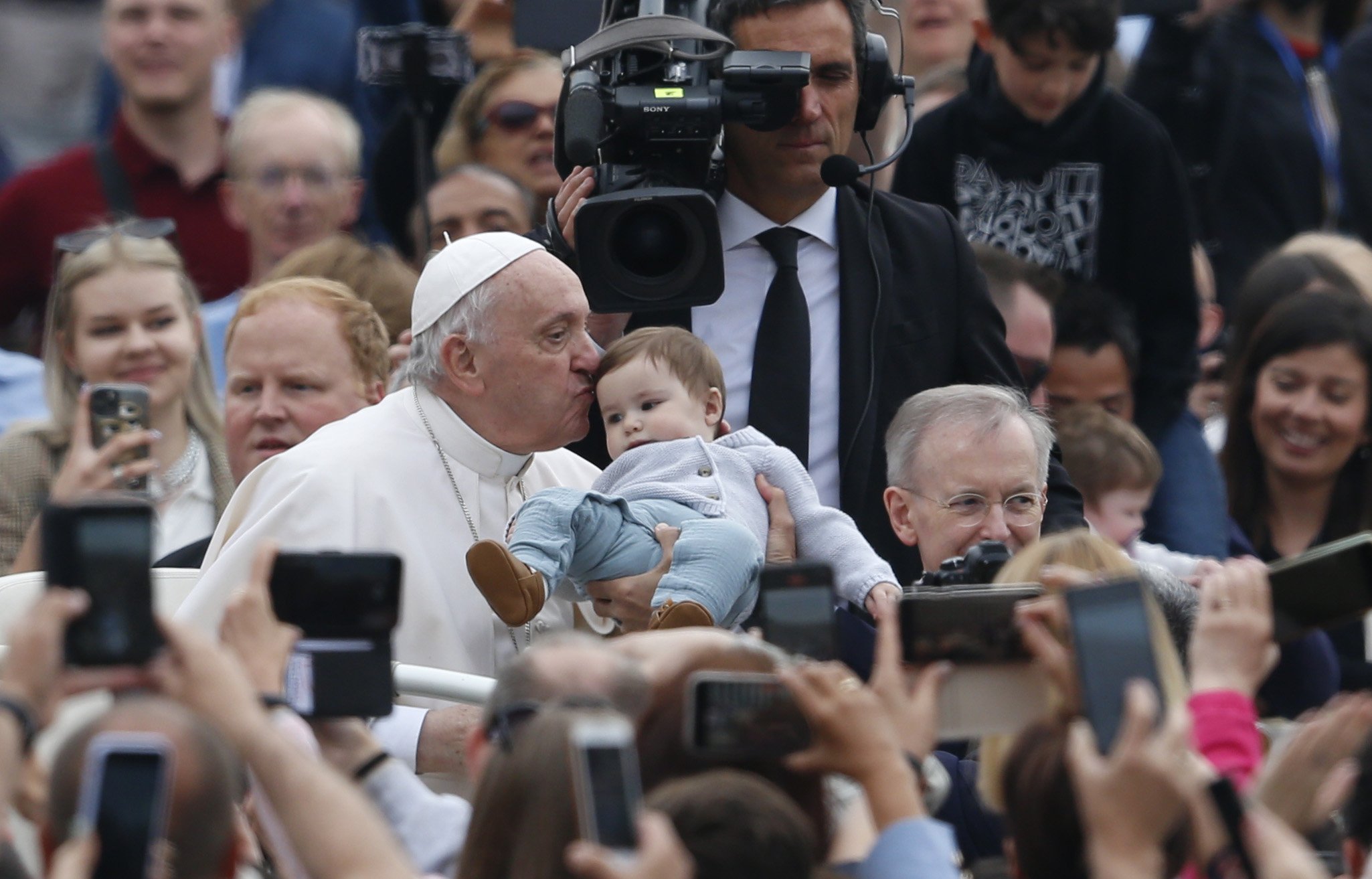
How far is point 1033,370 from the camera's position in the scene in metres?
6.04

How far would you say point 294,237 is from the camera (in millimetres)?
6602

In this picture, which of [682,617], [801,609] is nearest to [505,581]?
[682,617]

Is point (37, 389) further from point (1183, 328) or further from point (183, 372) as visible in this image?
point (1183, 328)

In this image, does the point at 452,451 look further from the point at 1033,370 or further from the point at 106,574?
the point at 106,574

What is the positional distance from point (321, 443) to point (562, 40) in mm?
1100

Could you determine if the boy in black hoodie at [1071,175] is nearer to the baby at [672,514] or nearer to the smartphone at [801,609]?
the baby at [672,514]

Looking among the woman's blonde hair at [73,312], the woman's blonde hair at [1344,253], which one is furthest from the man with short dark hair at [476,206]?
the woman's blonde hair at [1344,253]

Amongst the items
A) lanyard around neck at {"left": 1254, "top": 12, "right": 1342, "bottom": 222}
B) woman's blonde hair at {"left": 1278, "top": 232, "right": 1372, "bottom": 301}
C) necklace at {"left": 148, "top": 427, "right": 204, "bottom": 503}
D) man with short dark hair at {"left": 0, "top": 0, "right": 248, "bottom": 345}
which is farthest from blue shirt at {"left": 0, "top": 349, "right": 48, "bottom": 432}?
lanyard around neck at {"left": 1254, "top": 12, "right": 1342, "bottom": 222}

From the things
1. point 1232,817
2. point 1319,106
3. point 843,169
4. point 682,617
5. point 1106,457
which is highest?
point 843,169

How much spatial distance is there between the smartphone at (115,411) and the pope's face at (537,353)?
2.79 ft

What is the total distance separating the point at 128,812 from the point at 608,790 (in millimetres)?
504

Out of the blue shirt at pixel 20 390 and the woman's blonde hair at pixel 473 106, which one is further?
the woman's blonde hair at pixel 473 106

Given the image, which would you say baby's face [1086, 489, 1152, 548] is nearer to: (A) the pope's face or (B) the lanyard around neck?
(A) the pope's face

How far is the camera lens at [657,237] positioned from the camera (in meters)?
4.62
